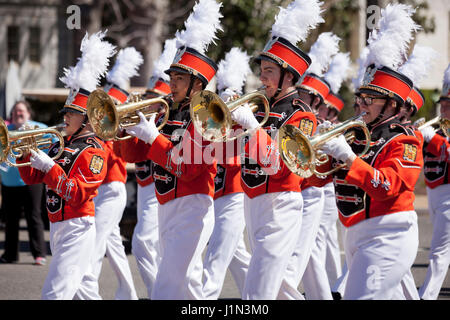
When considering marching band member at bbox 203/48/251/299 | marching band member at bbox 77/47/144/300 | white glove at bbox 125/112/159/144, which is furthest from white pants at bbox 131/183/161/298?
white glove at bbox 125/112/159/144

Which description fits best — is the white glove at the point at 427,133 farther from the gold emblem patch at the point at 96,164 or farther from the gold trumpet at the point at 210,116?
the gold emblem patch at the point at 96,164

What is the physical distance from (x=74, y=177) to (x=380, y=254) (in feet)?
7.65

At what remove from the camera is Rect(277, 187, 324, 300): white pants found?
5801mm

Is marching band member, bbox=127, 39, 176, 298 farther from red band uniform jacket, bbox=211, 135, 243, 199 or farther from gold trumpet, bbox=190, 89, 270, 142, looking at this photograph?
gold trumpet, bbox=190, 89, 270, 142

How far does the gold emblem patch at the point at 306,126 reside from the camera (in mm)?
5367

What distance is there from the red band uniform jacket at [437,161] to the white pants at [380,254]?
2821mm

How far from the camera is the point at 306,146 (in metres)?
4.61

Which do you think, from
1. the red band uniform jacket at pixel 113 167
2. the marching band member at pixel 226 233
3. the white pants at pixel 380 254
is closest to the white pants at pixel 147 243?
the red band uniform jacket at pixel 113 167

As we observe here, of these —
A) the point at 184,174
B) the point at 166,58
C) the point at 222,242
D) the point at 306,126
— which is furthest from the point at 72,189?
the point at 166,58

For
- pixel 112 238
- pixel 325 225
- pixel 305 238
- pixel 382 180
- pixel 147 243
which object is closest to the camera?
pixel 382 180

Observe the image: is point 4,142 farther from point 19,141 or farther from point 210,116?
point 210,116

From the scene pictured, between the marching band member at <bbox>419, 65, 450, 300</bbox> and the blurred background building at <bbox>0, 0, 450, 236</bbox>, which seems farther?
the blurred background building at <bbox>0, 0, 450, 236</bbox>

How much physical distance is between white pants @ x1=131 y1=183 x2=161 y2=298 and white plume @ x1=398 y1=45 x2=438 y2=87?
8.63 ft

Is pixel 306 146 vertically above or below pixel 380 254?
above
